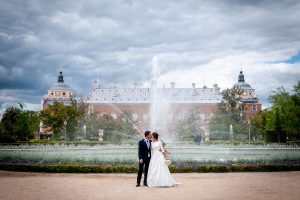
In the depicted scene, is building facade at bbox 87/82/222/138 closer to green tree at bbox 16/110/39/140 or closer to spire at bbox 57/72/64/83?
green tree at bbox 16/110/39/140

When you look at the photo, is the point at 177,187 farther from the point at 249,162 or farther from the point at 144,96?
the point at 144,96

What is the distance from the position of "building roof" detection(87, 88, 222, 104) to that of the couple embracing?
2594 inches

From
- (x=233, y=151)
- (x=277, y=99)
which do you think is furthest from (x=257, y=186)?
(x=277, y=99)

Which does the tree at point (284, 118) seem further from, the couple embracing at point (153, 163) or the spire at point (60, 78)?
the spire at point (60, 78)

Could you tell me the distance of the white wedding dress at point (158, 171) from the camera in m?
10.8

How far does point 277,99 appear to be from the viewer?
1914 inches

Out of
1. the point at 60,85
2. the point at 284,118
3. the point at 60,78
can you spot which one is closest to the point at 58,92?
the point at 60,85

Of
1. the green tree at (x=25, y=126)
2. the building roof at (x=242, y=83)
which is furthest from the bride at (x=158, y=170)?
the building roof at (x=242, y=83)

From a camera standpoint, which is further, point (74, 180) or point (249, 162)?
point (249, 162)

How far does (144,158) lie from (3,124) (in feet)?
161

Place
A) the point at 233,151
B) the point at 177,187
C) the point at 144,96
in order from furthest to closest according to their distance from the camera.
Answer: the point at 144,96 < the point at 233,151 < the point at 177,187

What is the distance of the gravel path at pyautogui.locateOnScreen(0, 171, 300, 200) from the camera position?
29.7 ft

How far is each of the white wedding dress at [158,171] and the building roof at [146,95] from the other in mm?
65991

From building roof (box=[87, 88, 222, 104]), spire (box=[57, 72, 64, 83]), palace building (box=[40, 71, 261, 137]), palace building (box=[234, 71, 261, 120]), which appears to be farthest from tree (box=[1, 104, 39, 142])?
palace building (box=[234, 71, 261, 120])
